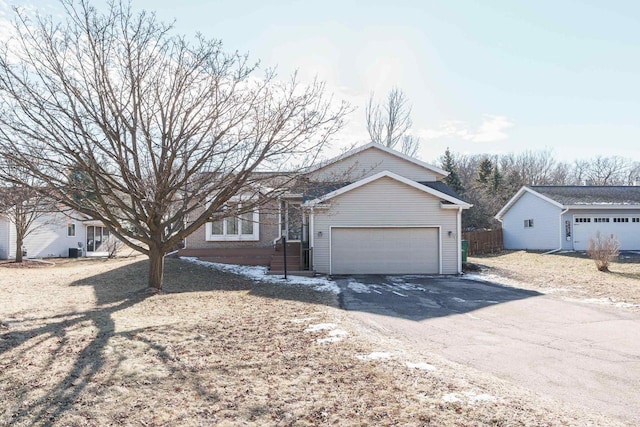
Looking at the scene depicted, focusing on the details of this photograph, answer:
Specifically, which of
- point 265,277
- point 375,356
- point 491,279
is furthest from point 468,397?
point 491,279

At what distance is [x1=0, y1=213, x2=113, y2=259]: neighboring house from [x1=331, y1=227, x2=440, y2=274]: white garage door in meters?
16.3

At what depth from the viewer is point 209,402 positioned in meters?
4.09

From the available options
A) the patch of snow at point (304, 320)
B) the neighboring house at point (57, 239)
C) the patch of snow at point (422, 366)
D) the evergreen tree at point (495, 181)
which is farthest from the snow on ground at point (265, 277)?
the evergreen tree at point (495, 181)

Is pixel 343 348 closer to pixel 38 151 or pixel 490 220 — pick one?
pixel 38 151

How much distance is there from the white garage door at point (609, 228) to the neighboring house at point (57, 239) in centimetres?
2853

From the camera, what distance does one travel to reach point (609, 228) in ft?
79.2

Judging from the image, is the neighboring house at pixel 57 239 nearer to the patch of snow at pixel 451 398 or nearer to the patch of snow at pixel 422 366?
the patch of snow at pixel 422 366

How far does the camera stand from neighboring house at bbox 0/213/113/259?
2430 centimetres

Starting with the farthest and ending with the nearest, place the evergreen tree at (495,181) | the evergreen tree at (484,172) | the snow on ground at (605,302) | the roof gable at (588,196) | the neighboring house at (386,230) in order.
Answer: the evergreen tree at (484,172) < the evergreen tree at (495,181) < the roof gable at (588,196) < the neighboring house at (386,230) < the snow on ground at (605,302)

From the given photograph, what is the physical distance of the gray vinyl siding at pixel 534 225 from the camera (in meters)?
25.0

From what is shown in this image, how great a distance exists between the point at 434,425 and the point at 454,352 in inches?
110

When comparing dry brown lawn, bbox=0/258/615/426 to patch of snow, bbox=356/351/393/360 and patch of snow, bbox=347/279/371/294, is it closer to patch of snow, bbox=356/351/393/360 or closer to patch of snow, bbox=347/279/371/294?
patch of snow, bbox=356/351/393/360

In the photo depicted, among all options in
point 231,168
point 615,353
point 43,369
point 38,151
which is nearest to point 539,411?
point 615,353

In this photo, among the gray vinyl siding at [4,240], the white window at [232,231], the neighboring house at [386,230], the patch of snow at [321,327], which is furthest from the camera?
the gray vinyl siding at [4,240]
